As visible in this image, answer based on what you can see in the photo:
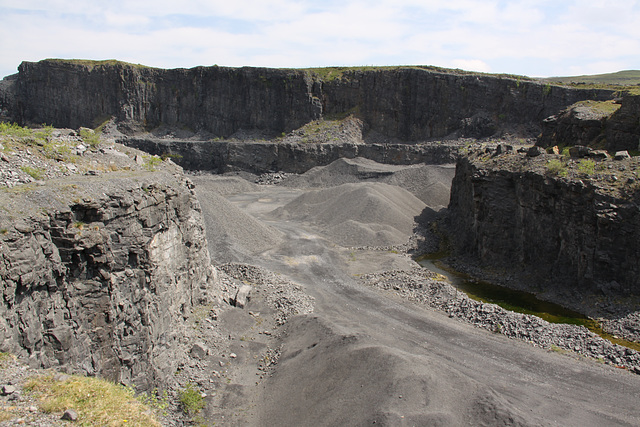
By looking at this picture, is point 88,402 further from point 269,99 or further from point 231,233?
point 269,99

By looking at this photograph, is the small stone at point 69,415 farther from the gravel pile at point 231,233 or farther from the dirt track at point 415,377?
the gravel pile at point 231,233

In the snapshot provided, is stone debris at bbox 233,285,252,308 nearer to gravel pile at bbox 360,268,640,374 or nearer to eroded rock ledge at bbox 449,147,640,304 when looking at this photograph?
gravel pile at bbox 360,268,640,374

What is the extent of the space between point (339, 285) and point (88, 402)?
19773 mm

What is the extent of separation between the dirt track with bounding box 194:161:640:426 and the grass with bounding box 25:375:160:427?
20.0 ft

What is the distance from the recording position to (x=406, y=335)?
2305 cm

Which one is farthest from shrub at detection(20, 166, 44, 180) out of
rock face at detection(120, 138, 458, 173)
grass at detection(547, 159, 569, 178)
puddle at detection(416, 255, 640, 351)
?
rock face at detection(120, 138, 458, 173)

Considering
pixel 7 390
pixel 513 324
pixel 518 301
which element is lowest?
pixel 518 301

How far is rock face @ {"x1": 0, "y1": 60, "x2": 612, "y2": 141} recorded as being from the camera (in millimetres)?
69875

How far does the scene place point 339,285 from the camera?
3006 centimetres

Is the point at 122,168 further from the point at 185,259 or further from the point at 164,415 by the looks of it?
Result: the point at 164,415

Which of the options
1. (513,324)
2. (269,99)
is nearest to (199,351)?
(513,324)

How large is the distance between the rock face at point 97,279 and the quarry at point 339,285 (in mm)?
59

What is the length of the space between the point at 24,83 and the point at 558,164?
3467 inches

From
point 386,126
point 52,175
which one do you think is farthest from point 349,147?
point 52,175
